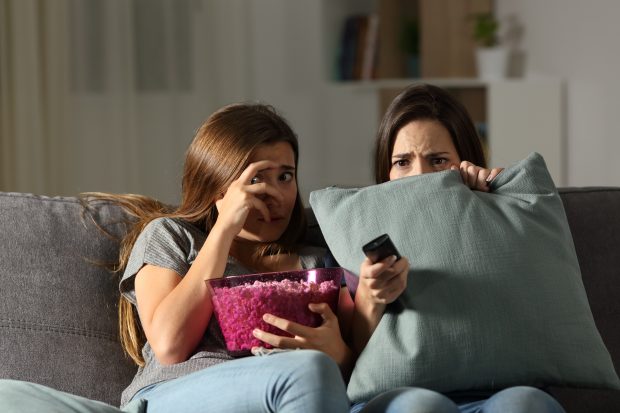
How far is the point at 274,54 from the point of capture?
14.6ft

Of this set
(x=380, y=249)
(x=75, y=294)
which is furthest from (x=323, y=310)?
(x=75, y=294)

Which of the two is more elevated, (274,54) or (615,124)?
(274,54)

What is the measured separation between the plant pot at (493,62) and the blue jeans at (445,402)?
3075 mm

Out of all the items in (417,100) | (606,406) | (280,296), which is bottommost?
(606,406)

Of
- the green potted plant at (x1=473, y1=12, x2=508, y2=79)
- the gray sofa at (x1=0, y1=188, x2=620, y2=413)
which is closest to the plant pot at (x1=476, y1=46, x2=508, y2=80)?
the green potted plant at (x1=473, y1=12, x2=508, y2=79)

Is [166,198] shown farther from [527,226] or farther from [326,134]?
[527,226]

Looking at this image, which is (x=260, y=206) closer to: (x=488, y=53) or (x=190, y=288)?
(x=190, y=288)

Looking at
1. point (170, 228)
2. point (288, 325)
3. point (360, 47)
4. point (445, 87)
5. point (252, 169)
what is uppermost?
point (360, 47)

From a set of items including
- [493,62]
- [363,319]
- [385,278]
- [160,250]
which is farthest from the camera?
[493,62]

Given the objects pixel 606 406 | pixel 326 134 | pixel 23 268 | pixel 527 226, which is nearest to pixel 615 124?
pixel 326 134

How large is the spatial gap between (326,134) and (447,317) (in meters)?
3.25

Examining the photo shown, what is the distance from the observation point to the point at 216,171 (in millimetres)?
1823

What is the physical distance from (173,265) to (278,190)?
0.78ft

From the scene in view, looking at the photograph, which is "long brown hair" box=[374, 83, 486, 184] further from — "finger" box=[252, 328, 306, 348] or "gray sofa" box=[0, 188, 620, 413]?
"finger" box=[252, 328, 306, 348]
